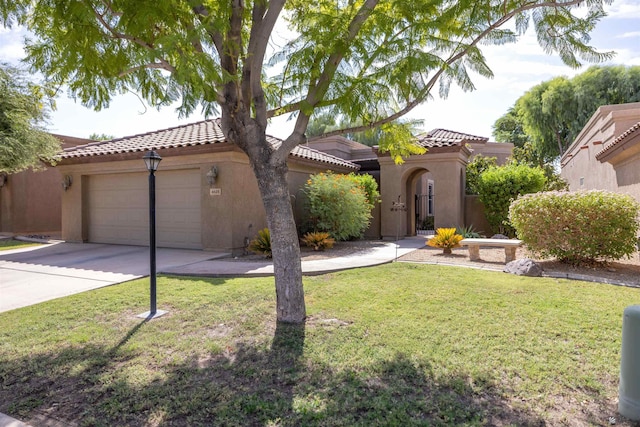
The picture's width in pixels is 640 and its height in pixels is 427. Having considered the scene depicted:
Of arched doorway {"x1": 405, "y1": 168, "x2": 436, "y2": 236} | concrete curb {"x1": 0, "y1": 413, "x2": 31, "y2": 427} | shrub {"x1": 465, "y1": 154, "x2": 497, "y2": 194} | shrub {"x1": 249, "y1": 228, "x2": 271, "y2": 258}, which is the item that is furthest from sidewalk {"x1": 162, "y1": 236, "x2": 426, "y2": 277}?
shrub {"x1": 465, "y1": 154, "x2": 497, "y2": 194}

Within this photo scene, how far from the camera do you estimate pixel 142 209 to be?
13.7 m

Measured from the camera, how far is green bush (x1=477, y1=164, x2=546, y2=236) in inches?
581

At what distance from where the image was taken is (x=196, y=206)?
12633 mm

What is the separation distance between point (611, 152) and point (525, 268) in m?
7.34

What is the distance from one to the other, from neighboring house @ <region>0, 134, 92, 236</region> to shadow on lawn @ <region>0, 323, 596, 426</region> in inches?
712

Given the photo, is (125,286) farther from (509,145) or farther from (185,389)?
(509,145)

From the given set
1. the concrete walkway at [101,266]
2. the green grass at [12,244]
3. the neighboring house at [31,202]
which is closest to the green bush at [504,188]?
the concrete walkway at [101,266]

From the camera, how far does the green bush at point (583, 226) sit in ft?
27.1

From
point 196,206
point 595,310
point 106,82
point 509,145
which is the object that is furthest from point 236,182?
point 509,145

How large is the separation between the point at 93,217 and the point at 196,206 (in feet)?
16.9

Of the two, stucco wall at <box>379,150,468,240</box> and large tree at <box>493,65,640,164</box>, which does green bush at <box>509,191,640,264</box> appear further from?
Result: large tree at <box>493,65,640,164</box>

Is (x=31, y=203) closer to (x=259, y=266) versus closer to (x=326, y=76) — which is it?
(x=259, y=266)

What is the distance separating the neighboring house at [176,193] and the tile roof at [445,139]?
13.2 feet

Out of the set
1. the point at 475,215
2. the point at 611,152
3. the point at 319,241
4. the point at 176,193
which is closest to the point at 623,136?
the point at 611,152
